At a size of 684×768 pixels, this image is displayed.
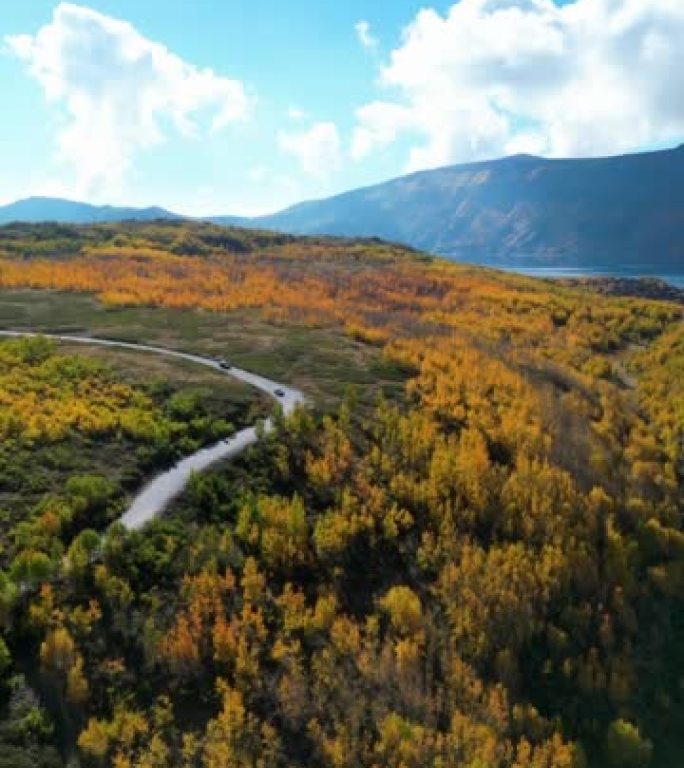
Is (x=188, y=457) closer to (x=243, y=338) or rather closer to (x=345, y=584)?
(x=345, y=584)

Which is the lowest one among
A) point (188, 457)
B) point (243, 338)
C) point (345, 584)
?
point (345, 584)

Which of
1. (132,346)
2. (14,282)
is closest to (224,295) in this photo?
(14,282)

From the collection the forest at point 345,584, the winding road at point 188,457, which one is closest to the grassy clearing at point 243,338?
the winding road at point 188,457

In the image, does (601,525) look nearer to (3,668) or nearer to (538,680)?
(538,680)

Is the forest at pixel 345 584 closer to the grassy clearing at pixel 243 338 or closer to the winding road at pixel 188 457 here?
the winding road at pixel 188 457

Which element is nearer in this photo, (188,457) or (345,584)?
(345,584)

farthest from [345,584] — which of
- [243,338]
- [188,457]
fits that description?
[243,338]

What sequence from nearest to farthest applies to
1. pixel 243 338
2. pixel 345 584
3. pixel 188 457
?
pixel 345 584 < pixel 188 457 < pixel 243 338
